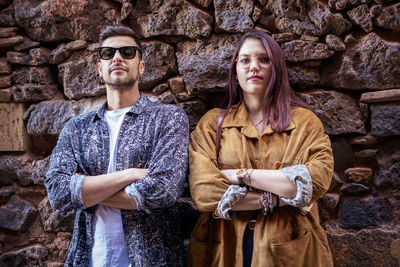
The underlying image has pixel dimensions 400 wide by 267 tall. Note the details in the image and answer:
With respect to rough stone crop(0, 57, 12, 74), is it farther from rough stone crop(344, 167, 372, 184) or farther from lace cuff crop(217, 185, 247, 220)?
rough stone crop(344, 167, 372, 184)

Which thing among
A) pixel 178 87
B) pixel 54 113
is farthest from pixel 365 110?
pixel 54 113

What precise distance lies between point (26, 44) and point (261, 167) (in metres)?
1.83

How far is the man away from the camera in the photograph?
1519 mm

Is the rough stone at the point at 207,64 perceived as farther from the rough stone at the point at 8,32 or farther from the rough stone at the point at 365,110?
the rough stone at the point at 8,32

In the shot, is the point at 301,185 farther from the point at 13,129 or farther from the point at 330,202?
the point at 13,129

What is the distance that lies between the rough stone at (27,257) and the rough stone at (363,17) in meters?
2.43

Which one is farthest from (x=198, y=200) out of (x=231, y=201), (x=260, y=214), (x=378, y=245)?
(x=378, y=245)

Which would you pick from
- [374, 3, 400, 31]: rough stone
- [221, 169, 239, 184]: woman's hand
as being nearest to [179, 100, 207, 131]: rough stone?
[221, 169, 239, 184]: woman's hand

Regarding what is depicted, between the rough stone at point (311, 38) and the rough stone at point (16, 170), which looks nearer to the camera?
the rough stone at point (311, 38)

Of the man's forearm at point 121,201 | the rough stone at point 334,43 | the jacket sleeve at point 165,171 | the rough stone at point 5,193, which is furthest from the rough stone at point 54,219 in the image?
the rough stone at point 334,43

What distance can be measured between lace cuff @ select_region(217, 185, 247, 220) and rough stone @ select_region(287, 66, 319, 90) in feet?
2.69

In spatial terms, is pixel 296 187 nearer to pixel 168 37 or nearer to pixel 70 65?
pixel 168 37

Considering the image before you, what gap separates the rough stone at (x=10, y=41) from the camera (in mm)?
2295

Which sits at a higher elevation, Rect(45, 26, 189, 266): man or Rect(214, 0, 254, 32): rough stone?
Rect(214, 0, 254, 32): rough stone
